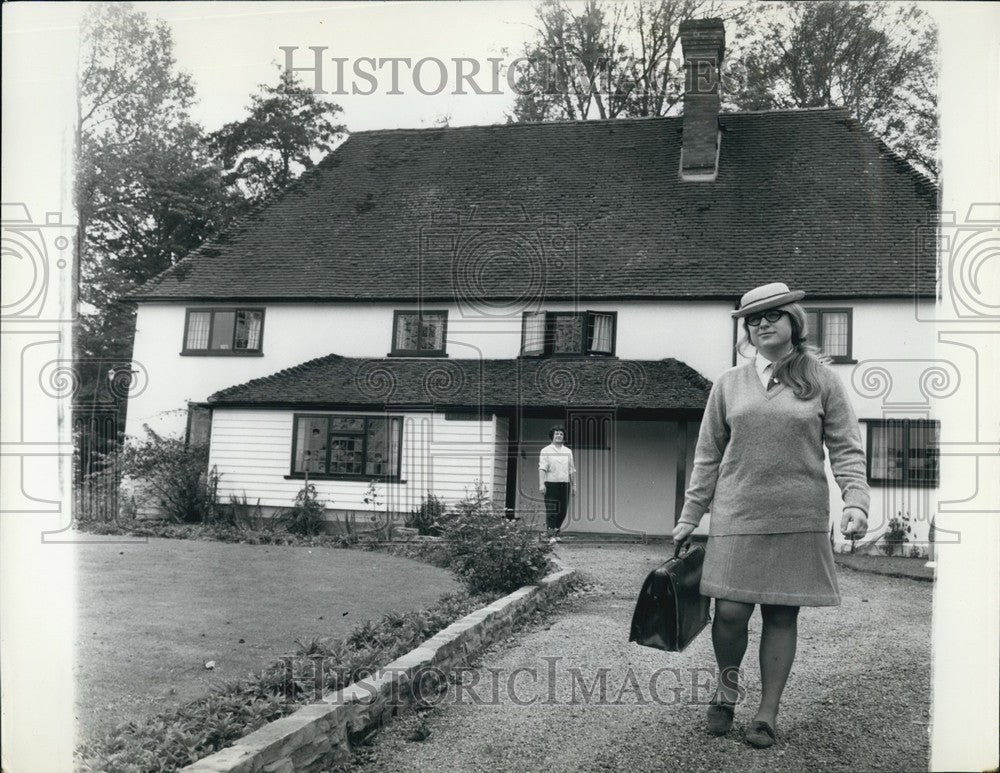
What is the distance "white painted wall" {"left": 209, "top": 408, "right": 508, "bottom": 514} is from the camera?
18781 mm

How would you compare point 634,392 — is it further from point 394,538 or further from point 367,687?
point 367,687

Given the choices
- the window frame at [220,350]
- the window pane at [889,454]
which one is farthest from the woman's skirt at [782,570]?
the window frame at [220,350]

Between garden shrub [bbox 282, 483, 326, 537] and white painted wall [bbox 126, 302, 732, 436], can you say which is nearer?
garden shrub [bbox 282, 483, 326, 537]

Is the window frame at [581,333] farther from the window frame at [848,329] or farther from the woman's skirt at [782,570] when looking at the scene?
the woman's skirt at [782,570]

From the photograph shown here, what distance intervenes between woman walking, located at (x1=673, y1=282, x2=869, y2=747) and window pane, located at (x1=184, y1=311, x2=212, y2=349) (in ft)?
59.6

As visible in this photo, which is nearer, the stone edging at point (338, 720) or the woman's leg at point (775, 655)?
the stone edging at point (338, 720)

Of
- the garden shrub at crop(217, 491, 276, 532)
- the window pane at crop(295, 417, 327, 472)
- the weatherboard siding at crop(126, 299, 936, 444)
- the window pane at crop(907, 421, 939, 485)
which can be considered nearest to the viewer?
the window pane at crop(907, 421, 939, 485)

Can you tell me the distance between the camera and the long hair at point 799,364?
4.59m

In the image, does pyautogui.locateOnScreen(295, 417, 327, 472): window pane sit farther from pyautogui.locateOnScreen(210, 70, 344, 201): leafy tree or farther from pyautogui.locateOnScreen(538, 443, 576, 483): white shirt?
pyautogui.locateOnScreen(538, 443, 576, 483): white shirt

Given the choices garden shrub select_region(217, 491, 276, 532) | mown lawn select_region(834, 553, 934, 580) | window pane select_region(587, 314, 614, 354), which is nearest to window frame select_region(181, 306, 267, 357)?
garden shrub select_region(217, 491, 276, 532)

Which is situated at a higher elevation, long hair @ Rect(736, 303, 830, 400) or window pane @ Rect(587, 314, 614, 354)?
window pane @ Rect(587, 314, 614, 354)

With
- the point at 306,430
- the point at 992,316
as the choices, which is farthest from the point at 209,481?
the point at 992,316

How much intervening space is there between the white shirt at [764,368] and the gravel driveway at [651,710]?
1729 mm

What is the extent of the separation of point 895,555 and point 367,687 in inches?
546
